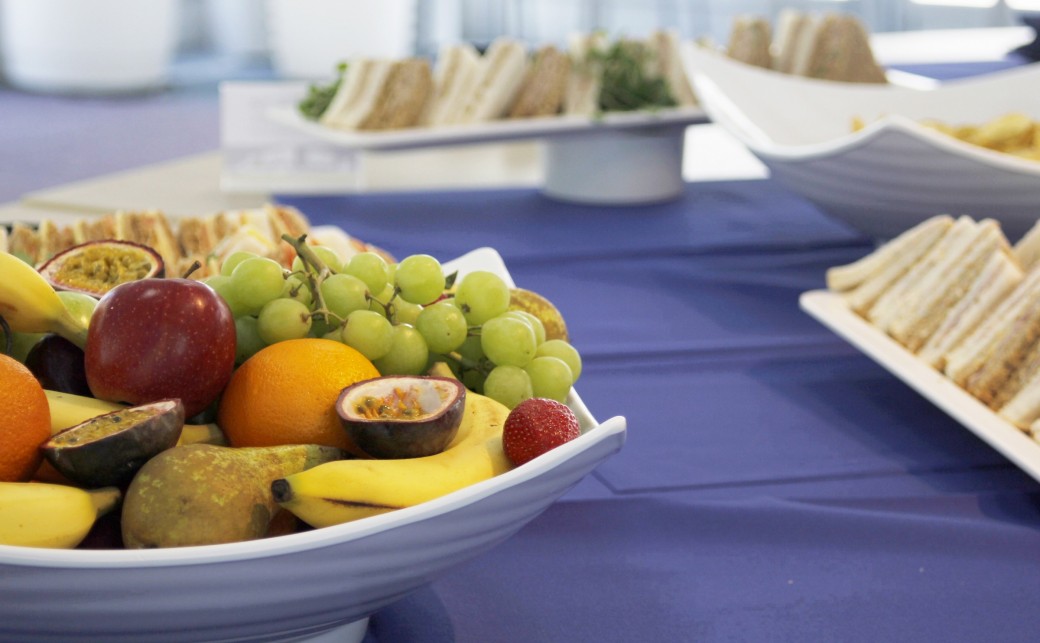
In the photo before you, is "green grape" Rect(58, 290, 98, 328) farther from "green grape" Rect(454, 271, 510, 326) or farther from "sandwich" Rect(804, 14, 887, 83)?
"sandwich" Rect(804, 14, 887, 83)

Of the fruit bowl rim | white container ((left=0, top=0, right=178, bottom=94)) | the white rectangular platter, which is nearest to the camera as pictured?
the fruit bowl rim

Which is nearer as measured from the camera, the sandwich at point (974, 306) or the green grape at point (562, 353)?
the green grape at point (562, 353)

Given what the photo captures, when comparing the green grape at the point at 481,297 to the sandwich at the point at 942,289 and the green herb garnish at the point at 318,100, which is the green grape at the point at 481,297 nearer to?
the sandwich at the point at 942,289

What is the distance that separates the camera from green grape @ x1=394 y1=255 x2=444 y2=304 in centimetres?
67

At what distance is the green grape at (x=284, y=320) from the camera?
1.98 feet

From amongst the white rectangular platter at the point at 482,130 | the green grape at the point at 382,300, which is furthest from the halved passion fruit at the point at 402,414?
the white rectangular platter at the point at 482,130

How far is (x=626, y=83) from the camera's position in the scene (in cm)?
199

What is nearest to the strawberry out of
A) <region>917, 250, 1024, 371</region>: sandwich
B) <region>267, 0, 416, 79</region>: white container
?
<region>917, 250, 1024, 371</region>: sandwich

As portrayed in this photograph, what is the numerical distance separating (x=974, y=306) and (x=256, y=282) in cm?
67

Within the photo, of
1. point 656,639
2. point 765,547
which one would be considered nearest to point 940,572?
point 765,547

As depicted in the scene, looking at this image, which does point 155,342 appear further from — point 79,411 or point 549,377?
point 549,377

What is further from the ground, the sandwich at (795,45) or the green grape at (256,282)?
the sandwich at (795,45)

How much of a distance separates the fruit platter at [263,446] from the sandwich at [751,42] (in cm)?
169

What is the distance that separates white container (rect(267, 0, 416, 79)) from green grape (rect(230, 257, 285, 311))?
5.66 metres
